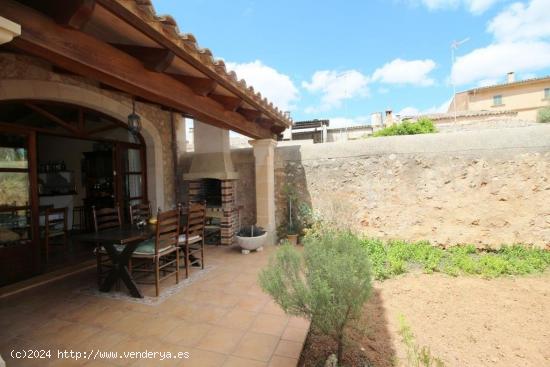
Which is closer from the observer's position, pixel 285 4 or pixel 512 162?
pixel 512 162

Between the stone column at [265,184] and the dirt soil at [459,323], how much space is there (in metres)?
2.45

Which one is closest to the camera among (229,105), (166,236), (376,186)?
(166,236)

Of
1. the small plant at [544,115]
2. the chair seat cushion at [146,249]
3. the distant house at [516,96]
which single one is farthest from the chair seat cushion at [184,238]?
the distant house at [516,96]

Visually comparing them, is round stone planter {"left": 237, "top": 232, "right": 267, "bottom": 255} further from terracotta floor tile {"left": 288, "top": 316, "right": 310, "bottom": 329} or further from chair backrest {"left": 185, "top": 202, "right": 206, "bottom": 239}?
terracotta floor tile {"left": 288, "top": 316, "right": 310, "bottom": 329}

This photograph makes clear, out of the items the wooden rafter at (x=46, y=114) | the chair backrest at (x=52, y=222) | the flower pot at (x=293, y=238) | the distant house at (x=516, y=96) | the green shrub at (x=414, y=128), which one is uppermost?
the distant house at (x=516, y=96)

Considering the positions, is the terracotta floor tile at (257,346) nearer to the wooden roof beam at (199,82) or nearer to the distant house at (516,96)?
the wooden roof beam at (199,82)

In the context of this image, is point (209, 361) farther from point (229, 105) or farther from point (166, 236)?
point (229, 105)

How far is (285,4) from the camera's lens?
6.73 metres

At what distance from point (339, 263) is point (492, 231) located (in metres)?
4.23

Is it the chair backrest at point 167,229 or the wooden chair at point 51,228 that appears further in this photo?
the wooden chair at point 51,228

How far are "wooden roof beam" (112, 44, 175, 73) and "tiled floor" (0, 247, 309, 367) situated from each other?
234 centimetres

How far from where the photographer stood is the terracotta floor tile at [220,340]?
219cm

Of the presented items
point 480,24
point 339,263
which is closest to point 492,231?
point 339,263

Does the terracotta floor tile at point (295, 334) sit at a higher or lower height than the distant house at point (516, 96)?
lower
